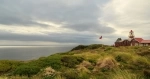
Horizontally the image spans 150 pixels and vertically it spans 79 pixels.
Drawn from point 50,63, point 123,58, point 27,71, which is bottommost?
point 27,71

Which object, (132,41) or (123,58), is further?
(132,41)

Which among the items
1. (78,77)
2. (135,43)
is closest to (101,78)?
(78,77)

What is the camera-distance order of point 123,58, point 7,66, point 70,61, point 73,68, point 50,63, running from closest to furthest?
point 73,68 < point 50,63 < point 7,66 < point 70,61 < point 123,58

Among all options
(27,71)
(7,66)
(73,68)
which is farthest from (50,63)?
(7,66)

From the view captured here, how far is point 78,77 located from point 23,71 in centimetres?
556

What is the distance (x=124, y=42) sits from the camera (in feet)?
278

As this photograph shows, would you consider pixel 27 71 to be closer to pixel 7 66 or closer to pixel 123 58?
pixel 7 66

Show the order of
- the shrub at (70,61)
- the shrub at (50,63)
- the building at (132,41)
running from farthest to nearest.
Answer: the building at (132,41) → the shrub at (70,61) → the shrub at (50,63)

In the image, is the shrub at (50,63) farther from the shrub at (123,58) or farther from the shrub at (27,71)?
the shrub at (123,58)

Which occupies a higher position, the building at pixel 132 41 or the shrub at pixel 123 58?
the building at pixel 132 41

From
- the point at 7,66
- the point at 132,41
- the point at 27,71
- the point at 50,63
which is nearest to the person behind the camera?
the point at 27,71

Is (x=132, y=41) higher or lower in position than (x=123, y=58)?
higher

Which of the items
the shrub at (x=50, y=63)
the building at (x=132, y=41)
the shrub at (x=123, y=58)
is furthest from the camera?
the building at (x=132, y=41)

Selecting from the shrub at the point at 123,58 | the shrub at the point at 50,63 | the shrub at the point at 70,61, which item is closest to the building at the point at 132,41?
the shrub at the point at 123,58
